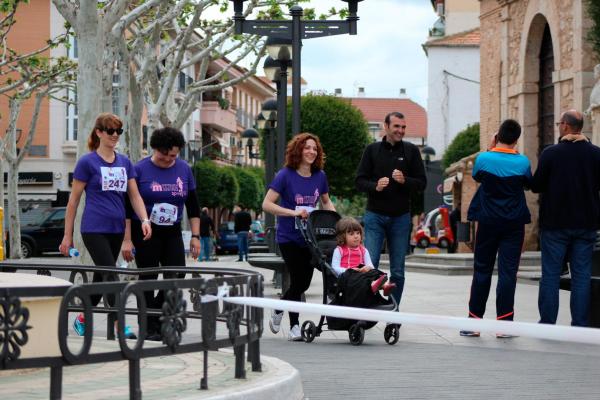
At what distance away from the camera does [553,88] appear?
85.8ft

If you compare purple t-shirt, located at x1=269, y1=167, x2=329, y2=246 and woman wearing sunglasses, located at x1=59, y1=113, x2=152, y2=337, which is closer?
woman wearing sunglasses, located at x1=59, y1=113, x2=152, y2=337

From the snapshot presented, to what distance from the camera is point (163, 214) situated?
1002 cm

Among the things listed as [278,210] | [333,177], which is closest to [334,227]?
[278,210]

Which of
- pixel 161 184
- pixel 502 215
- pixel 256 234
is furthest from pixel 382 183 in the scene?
pixel 256 234

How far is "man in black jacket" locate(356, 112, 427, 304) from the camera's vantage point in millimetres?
11734

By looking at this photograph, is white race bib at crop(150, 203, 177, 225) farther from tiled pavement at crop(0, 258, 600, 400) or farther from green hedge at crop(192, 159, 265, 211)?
green hedge at crop(192, 159, 265, 211)

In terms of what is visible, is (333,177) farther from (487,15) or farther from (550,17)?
(550,17)

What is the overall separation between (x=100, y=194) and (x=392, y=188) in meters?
3.07

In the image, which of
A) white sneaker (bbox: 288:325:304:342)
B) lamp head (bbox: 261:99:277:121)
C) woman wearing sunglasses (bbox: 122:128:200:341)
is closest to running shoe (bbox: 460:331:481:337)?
white sneaker (bbox: 288:325:304:342)

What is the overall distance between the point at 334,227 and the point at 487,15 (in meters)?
20.3

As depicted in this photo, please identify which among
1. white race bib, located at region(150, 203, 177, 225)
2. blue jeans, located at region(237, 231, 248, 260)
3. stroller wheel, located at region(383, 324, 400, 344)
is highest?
white race bib, located at region(150, 203, 177, 225)

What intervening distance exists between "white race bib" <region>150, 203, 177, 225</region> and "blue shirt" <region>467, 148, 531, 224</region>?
2532 millimetres

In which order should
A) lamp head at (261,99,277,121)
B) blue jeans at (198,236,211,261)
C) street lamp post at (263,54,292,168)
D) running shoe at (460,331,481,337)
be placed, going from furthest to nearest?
blue jeans at (198,236,211,261), lamp head at (261,99,277,121), street lamp post at (263,54,292,168), running shoe at (460,331,481,337)

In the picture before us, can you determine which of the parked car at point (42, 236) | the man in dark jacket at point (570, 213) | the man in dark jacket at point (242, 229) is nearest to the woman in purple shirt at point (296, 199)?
the man in dark jacket at point (570, 213)
